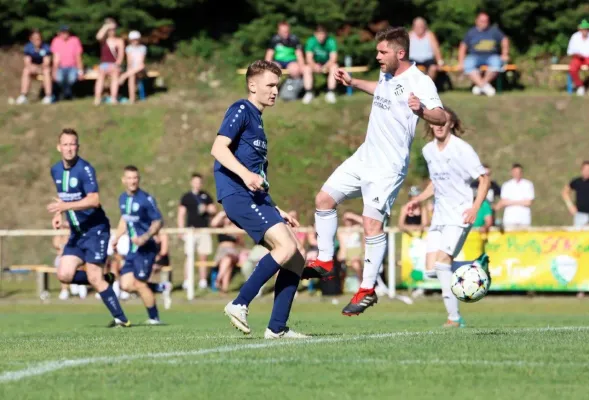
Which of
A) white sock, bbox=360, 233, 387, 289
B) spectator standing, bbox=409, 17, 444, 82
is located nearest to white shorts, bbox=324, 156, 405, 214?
white sock, bbox=360, 233, 387, 289

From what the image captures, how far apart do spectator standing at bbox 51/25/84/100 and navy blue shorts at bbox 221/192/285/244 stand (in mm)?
22023

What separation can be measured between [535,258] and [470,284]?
9756mm

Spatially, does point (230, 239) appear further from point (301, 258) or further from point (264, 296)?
point (301, 258)

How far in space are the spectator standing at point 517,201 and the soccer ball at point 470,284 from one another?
10.6 m

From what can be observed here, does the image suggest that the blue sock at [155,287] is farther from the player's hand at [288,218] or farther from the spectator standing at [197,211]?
the player's hand at [288,218]

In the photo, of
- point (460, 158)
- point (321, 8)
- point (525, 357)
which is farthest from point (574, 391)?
point (321, 8)

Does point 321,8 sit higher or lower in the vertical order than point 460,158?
higher

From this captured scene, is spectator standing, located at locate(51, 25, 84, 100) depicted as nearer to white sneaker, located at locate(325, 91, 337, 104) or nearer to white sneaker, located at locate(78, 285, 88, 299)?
white sneaker, located at locate(325, 91, 337, 104)

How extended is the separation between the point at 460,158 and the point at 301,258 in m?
4.34

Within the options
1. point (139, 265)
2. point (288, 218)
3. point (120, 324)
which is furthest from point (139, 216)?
point (288, 218)

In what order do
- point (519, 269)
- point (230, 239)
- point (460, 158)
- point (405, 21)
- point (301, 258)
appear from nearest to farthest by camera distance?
point (301, 258) → point (460, 158) → point (519, 269) → point (230, 239) → point (405, 21)

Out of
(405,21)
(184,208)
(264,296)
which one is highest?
(405,21)

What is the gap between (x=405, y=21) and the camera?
35906mm

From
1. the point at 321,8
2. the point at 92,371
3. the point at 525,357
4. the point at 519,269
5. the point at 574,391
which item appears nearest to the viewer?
the point at 574,391
